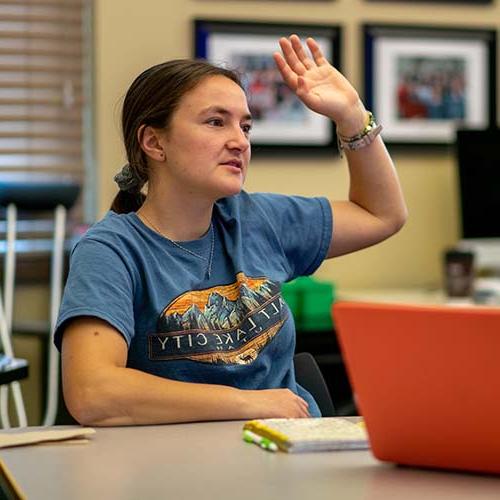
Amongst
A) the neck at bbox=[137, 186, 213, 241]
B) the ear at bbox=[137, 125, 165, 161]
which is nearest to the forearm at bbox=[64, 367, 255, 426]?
the neck at bbox=[137, 186, 213, 241]

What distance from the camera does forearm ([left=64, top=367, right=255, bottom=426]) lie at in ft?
5.42

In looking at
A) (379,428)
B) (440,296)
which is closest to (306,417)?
(379,428)

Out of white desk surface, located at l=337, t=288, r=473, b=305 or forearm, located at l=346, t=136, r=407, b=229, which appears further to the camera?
white desk surface, located at l=337, t=288, r=473, b=305

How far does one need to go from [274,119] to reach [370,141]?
6.25ft

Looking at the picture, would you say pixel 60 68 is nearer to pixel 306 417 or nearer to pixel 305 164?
pixel 305 164

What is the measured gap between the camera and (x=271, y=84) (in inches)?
160

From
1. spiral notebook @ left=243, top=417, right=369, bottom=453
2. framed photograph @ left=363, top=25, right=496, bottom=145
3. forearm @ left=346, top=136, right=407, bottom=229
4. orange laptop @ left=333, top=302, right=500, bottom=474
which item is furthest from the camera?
framed photograph @ left=363, top=25, right=496, bottom=145

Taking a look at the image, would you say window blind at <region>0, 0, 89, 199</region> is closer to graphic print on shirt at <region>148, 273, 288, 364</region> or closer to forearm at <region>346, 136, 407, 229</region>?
forearm at <region>346, 136, 407, 229</region>

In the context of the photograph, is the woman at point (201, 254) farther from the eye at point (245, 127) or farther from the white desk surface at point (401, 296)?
the white desk surface at point (401, 296)

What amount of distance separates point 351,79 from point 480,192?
2.06 ft

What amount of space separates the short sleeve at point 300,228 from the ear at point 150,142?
0.23 meters

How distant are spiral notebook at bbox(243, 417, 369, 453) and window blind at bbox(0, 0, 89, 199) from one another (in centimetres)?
253

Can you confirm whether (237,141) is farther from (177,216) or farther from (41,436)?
(41,436)

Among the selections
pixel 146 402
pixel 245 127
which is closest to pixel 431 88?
pixel 245 127
